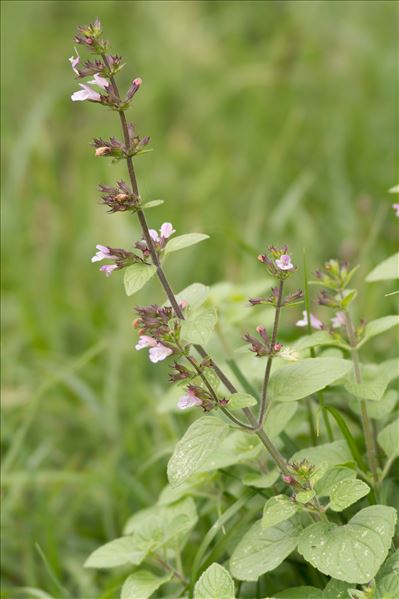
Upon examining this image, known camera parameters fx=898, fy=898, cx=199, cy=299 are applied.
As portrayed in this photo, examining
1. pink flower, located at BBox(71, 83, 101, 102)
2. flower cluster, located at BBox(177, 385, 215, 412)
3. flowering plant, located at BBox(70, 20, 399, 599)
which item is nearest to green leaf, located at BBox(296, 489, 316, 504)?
flowering plant, located at BBox(70, 20, 399, 599)

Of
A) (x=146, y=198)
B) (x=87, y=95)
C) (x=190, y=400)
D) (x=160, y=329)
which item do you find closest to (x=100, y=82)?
(x=87, y=95)

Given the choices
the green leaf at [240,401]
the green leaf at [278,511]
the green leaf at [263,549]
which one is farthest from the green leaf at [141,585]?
the green leaf at [240,401]

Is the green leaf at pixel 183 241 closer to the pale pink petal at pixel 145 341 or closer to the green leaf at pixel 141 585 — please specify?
the pale pink petal at pixel 145 341

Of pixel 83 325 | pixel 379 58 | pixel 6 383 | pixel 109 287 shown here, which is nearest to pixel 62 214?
pixel 109 287

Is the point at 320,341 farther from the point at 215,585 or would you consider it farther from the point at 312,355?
the point at 215,585

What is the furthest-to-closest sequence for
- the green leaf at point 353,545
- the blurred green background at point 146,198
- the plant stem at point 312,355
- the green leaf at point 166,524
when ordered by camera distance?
1. the blurred green background at point 146,198
2. the plant stem at point 312,355
3. the green leaf at point 166,524
4. the green leaf at point 353,545

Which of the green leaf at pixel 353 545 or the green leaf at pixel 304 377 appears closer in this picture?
the green leaf at pixel 353 545

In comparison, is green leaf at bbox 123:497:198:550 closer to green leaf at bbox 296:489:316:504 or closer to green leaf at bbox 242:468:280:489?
green leaf at bbox 242:468:280:489
